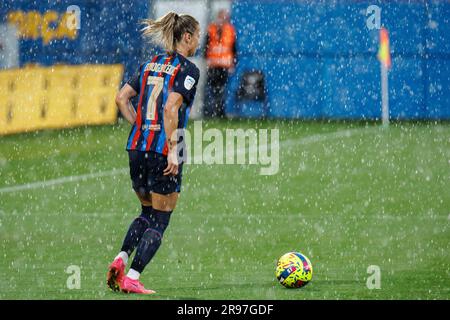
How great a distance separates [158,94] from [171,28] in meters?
0.47

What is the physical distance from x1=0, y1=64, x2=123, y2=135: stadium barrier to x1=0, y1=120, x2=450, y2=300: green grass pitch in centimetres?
39

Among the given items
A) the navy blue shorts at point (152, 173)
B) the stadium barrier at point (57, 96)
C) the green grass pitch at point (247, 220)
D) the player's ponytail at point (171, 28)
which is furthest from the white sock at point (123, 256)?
the stadium barrier at point (57, 96)

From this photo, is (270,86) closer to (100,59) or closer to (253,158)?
(100,59)

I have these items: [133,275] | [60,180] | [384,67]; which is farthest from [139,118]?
[384,67]

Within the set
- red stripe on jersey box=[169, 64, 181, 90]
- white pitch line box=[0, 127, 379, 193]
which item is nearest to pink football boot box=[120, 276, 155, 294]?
red stripe on jersey box=[169, 64, 181, 90]

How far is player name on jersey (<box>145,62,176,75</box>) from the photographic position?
25.8ft

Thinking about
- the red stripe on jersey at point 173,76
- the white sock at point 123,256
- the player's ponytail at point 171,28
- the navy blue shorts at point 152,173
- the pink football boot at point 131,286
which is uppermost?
the player's ponytail at point 171,28

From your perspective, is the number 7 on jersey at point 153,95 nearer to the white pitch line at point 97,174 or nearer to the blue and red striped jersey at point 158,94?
the blue and red striped jersey at point 158,94

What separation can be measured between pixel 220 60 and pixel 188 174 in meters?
8.22

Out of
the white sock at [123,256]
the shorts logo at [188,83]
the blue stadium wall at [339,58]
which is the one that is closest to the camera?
the shorts logo at [188,83]

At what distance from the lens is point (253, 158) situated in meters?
16.5

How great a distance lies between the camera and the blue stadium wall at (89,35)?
67.3 feet
